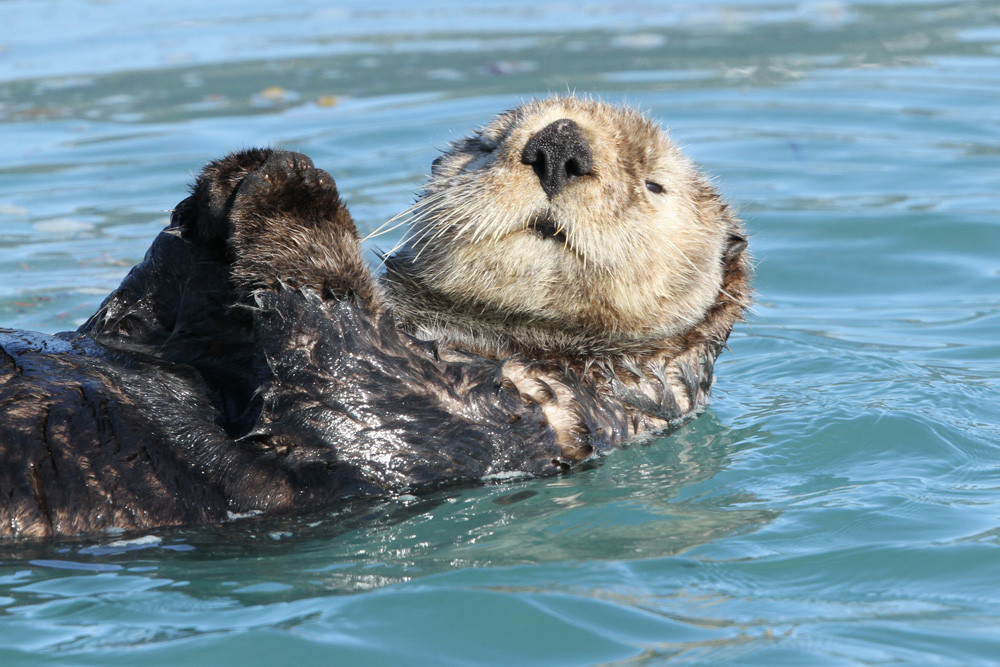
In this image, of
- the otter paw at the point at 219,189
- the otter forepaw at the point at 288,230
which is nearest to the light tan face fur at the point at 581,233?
the otter forepaw at the point at 288,230

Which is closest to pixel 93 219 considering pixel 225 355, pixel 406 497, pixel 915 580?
pixel 225 355

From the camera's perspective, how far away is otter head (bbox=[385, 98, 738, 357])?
12.6 ft

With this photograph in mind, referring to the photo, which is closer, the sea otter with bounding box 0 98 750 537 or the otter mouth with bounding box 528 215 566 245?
the sea otter with bounding box 0 98 750 537

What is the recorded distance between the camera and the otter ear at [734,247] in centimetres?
452

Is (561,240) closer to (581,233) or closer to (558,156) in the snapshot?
(581,233)

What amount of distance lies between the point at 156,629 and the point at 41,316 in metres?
3.78

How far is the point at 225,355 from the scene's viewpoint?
3889 millimetres

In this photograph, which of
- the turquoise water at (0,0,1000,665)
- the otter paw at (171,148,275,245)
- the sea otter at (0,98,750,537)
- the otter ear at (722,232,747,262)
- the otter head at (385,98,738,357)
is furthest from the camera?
the otter ear at (722,232,747,262)

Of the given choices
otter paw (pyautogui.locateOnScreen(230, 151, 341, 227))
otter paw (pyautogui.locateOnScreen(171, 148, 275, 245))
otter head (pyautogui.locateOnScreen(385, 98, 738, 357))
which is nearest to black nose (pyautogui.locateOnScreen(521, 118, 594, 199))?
otter head (pyautogui.locateOnScreen(385, 98, 738, 357))

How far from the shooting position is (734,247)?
4523 millimetres

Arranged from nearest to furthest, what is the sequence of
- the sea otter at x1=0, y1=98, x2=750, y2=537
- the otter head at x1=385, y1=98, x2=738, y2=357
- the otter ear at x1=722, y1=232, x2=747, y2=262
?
1. the sea otter at x1=0, y1=98, x2=750, y2=537
2. the otter head at x1=385, y1=98, x2=738, y2=357
3. the otter ear at x1=722, y1=232, x2=747, y2=262

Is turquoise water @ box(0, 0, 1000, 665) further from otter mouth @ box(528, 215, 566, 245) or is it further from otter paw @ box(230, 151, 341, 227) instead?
otter paw @ box(230, 151, 341, 227)

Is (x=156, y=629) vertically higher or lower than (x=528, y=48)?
lower

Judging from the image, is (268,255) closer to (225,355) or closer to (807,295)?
(225,355)
